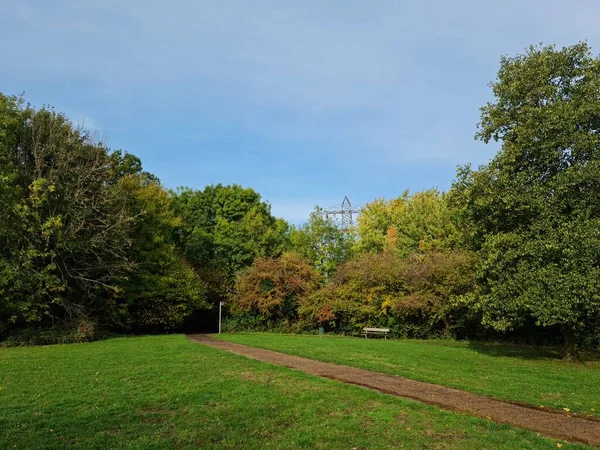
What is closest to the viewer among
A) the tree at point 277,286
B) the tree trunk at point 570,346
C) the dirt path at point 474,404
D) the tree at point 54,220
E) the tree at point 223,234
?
the dirt path at point 474,404

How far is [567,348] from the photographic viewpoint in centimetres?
1731

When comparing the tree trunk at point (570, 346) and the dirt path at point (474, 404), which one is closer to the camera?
the dirt path at point (474, 404)

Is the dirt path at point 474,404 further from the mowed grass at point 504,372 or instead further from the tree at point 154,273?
the tree at point 154,273

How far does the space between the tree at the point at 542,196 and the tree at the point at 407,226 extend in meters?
14.5

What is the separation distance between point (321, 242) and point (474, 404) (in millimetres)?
34079

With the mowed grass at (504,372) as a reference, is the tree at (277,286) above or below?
above

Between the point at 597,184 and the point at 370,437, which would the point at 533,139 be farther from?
the point at 370,437

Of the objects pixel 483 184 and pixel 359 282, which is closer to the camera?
pixel 483 184

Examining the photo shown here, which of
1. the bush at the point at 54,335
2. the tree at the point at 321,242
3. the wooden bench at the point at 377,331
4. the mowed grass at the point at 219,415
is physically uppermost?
the tree at the point at 321,242

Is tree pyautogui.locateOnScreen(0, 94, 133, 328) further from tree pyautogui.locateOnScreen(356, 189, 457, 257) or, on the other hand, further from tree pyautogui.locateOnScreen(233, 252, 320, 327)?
tree pyautogui.locateOnScreen(356, 189, 457, 257)

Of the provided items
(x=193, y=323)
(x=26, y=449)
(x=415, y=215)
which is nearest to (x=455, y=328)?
(x=415, y=215)

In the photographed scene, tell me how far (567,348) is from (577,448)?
13326 millimetres

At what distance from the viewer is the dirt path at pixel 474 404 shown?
694 centimetres

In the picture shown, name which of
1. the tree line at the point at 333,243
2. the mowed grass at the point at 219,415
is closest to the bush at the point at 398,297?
the tree line at the point at 333,243
